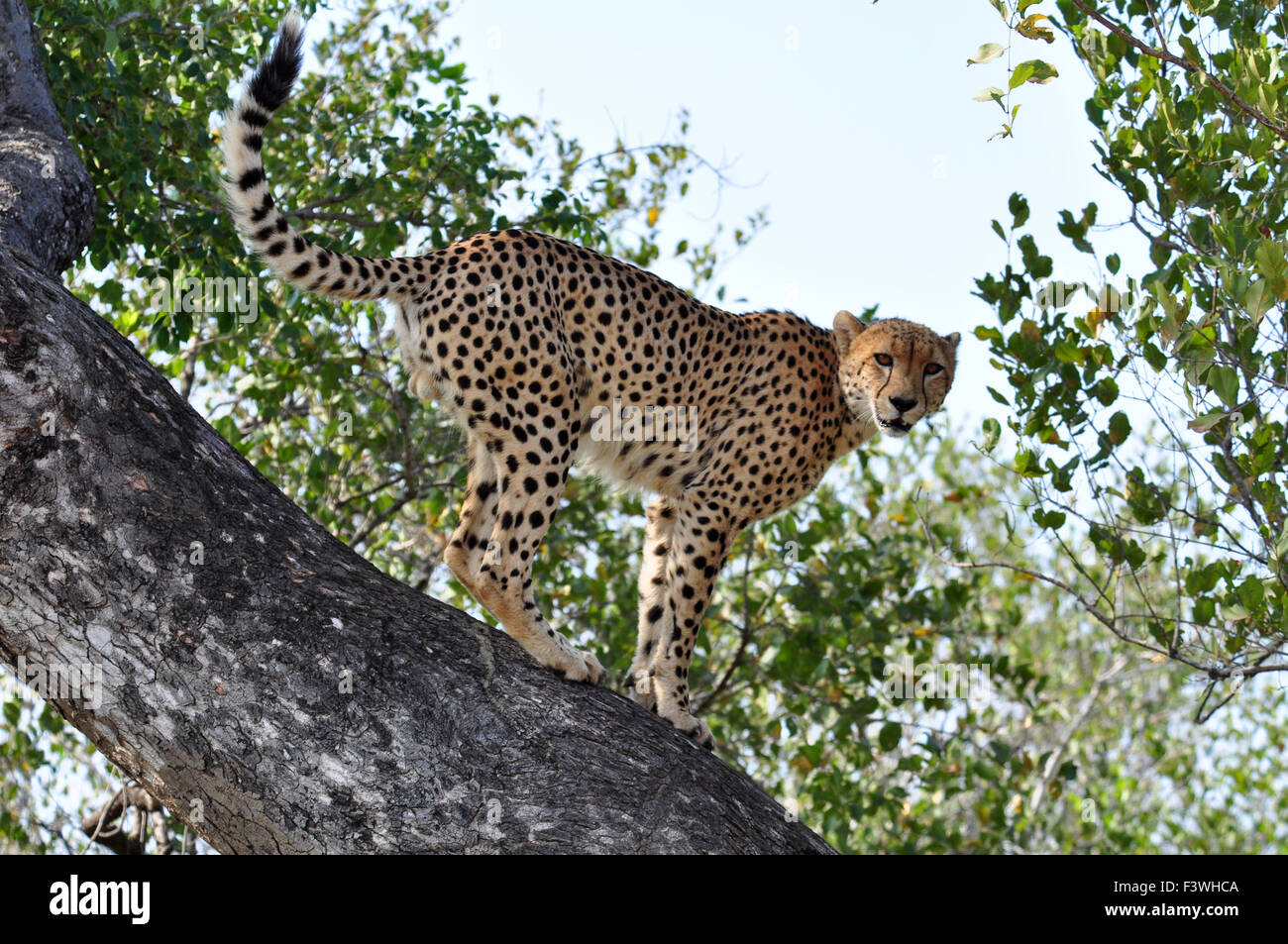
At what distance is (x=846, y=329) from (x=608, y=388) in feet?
5.00

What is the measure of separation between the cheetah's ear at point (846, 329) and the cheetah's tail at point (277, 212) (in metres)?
2.29

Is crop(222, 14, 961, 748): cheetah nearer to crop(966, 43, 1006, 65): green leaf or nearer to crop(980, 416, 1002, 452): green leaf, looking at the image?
crop(980, 416, 1002, 452): green leaf

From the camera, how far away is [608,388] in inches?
225

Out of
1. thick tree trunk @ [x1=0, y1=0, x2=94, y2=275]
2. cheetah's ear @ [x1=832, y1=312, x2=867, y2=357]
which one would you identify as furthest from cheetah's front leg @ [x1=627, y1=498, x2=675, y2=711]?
thick tree trunk @ [x1=0, y1=0, x2=94, y2=275]

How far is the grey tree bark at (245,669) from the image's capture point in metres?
3.58

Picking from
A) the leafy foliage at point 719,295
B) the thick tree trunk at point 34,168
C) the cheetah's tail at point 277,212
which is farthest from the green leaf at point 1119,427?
the thick tree trunk at point 34,168

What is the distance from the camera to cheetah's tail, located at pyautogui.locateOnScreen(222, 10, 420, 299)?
4676 millimetres

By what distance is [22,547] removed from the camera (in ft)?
11.8

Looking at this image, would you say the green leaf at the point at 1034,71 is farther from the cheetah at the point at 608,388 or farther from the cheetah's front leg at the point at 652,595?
the cheetah's front leg at the point at 652,595

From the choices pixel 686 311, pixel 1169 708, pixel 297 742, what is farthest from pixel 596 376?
pixel 1169 708

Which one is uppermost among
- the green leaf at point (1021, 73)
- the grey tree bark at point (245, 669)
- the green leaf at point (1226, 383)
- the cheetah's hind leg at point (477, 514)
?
the green leaf at point (1021, 73)

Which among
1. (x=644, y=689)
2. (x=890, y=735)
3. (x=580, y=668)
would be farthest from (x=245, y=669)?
(x=890, y=735)
